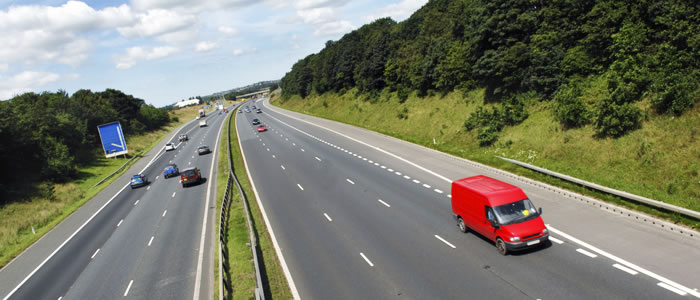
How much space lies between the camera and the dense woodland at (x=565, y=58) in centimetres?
2325

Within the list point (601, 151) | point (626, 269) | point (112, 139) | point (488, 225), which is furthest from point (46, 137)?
point (626, 269)

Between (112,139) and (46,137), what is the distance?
28.1 feet

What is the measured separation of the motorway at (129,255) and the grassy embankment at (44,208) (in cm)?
135

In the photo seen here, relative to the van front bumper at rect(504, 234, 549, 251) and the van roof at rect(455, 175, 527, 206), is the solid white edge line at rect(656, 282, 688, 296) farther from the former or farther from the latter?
the van roof at rect(455, 175, 527, 206)

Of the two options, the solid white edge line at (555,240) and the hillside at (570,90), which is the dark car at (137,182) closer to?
the hillside at (570,90)

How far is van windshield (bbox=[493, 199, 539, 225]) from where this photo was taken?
14297mm

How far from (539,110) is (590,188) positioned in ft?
49.0

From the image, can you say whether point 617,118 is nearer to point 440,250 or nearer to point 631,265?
point 631,265

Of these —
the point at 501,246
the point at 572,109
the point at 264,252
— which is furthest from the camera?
the point at 572,109

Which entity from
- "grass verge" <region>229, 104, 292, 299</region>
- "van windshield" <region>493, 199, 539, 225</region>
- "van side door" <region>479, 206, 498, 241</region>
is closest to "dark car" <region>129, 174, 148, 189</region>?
"grass verge" <region>229, 104, 292, 299</region>

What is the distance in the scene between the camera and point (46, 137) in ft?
155

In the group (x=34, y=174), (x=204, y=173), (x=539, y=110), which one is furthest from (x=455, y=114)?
(x=34, y=174)

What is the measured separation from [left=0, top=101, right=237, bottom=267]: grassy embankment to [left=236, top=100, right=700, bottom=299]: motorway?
52.9 ft

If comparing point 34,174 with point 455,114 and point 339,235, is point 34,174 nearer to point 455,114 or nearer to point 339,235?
point 339,235
